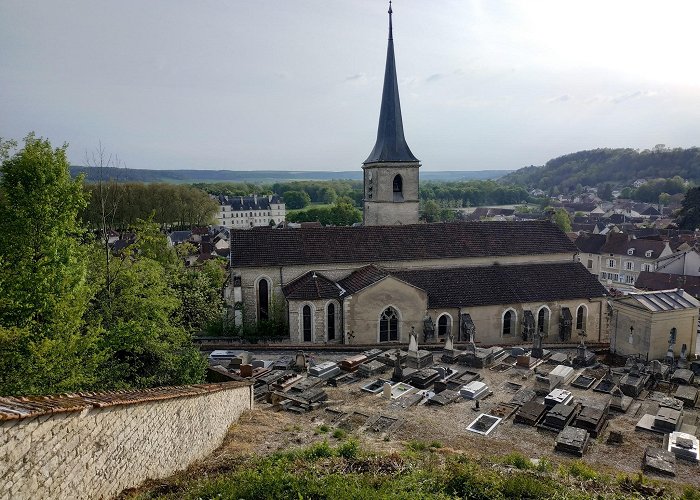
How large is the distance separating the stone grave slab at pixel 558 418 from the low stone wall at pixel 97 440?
12241 mm

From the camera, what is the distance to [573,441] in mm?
16625

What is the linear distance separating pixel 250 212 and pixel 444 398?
379ft

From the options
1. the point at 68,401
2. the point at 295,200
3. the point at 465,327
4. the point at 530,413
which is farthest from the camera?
the point at 295,200

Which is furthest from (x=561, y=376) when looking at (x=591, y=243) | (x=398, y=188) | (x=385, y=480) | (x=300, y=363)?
(x=591, y=243)

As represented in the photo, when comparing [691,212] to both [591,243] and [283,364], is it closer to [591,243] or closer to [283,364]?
[591,243]

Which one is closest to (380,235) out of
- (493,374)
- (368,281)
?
(368,281)

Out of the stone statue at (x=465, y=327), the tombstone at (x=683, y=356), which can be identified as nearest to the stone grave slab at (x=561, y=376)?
the stone statue at (x=465, y=327)

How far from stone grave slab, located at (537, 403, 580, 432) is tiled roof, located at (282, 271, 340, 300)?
14.2 m

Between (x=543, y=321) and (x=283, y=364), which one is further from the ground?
(x=283, y=364)

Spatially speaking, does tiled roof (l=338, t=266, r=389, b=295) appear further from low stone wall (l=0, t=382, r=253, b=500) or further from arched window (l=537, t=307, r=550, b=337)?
low stone wall (l=0, t=382, r=253, b=500)

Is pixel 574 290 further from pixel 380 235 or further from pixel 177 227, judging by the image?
pixel 177 227

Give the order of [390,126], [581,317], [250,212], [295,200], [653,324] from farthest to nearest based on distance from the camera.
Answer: [295,200] < [250,212] < [390,126] < [581,317] < [653,324]

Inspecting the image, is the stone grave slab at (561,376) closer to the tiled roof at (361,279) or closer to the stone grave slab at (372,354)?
the stone grave slab at (372,354)

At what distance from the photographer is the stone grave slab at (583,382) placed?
22922 millimetres
